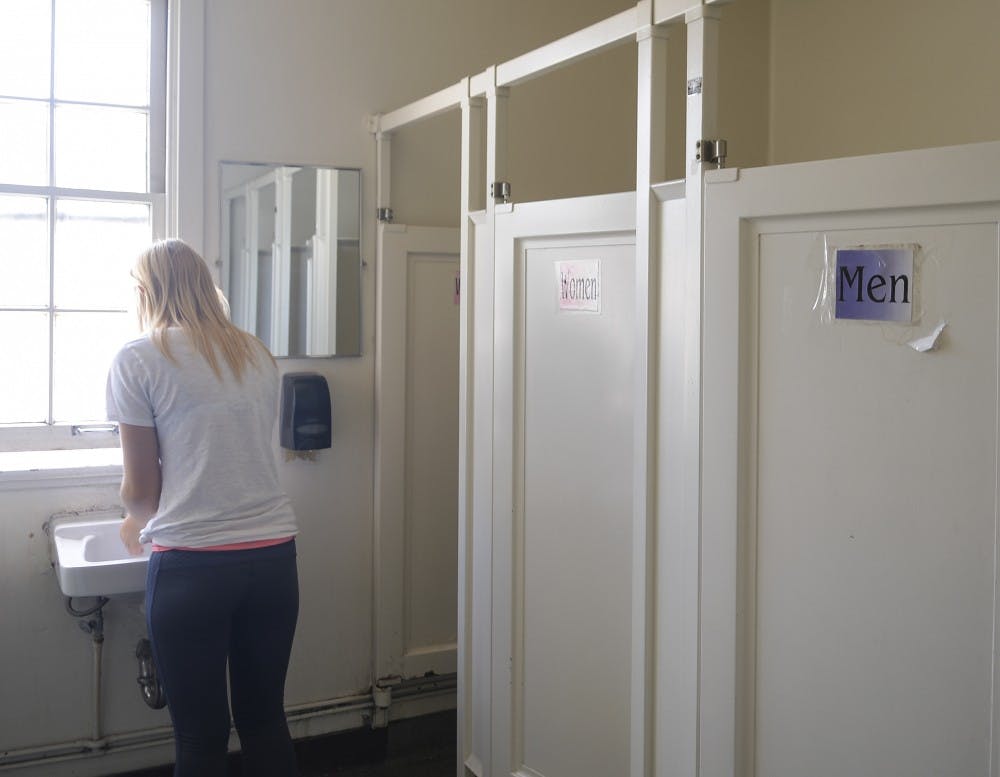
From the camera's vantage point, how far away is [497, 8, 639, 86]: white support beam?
2061 millimetres

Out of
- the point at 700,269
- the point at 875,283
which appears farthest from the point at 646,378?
the point at 875,283

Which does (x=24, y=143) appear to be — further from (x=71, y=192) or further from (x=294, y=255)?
(x=294, y=255)

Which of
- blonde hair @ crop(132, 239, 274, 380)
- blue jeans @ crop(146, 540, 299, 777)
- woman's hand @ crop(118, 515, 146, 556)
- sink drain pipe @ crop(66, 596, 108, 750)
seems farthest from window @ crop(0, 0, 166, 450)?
blue jeans @ crop(146, 540, 299, 777)

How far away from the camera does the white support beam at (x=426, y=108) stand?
2676 millimetres

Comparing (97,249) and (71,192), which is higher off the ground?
(71,192)

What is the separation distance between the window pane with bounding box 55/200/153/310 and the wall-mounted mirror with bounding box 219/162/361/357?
276 millimetres

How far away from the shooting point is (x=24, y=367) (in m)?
2.87

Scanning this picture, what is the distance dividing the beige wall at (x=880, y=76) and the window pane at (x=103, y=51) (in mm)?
2290

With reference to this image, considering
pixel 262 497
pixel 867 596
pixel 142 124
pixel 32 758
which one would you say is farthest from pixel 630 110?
pixel 32 758

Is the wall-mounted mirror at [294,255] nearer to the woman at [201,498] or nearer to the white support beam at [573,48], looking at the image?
the woman at [201,498]

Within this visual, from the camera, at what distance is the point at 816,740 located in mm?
1753

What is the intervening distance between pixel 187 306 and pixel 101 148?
100 centimetres

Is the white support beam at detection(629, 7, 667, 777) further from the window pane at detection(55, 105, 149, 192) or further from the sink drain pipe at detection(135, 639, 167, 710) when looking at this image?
the window pane at detection(55, 105, 149, 192)

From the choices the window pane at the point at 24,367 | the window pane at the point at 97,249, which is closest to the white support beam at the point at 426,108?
the window pane at the point at 97,249
